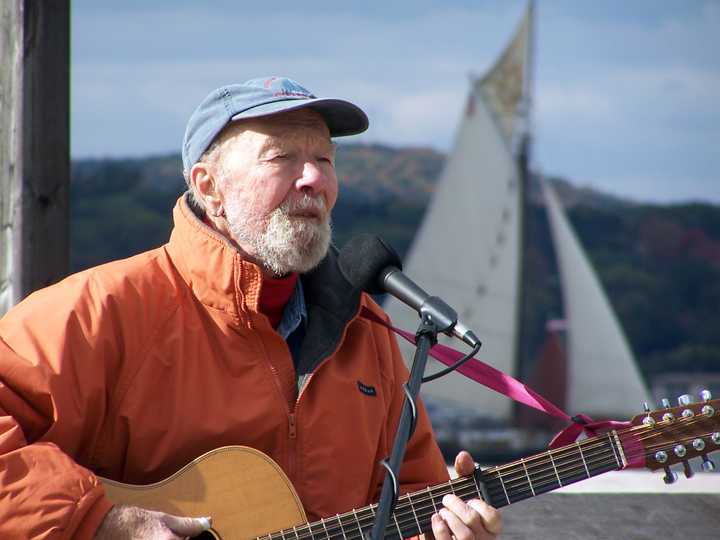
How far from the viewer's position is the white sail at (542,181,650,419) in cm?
2697

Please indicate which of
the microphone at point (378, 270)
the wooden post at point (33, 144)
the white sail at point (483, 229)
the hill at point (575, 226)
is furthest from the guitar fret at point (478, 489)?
the hill at point (575, 226)

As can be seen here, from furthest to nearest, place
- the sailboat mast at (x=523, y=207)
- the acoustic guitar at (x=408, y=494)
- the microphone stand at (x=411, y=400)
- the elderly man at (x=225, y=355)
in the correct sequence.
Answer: the sailboat mast at (x=523, y=207) < the acoustic guitar at (x=408, y=494) < the elderly man at (x=225, y=355) < the microphone stand at (x=411, y=400)

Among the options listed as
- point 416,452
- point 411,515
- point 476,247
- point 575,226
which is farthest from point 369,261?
point 575,226

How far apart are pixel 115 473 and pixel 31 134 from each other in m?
1.24

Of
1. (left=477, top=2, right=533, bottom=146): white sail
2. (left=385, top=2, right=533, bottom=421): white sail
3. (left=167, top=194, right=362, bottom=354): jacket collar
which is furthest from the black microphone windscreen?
(left=477, top=2, right=533, bottom=146): white sail

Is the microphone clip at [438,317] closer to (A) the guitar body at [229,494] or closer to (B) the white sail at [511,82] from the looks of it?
(A) the guitar body at [229,494]

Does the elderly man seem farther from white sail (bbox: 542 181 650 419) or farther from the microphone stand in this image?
white sail (bbox: 542 181 650 419)

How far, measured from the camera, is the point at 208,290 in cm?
288

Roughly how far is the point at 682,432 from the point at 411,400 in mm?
803

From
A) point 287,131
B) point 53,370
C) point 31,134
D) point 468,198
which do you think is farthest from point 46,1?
point 468,198

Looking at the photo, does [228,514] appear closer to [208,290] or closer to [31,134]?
[208,290]

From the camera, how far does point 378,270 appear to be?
261 centimetres

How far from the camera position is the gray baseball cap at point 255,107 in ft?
9.46

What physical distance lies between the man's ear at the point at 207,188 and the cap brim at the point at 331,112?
0.18 metres
